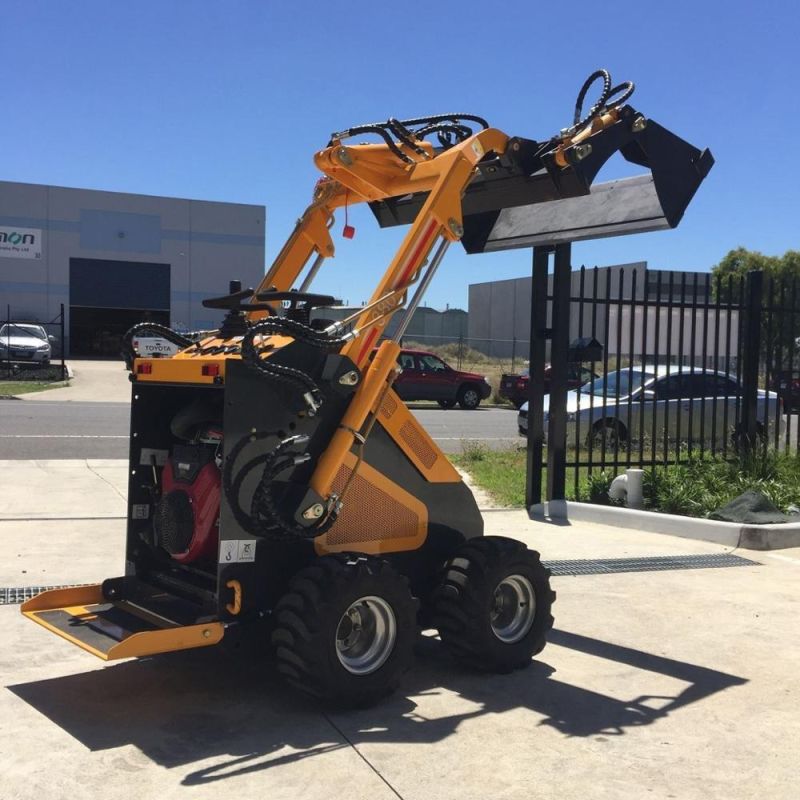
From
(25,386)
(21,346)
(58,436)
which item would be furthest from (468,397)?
(21,346)

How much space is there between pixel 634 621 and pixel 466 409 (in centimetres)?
2095

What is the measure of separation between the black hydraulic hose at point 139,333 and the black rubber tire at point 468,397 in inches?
867

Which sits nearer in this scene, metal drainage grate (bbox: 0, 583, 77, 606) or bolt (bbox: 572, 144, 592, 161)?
bolt (bbox: 572, 144, 592, 161)

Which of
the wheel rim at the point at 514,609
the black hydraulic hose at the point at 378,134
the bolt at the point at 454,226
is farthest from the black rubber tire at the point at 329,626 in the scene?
the black hydraulic hose at the point at 378,134

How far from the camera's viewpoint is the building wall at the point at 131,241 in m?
42.0

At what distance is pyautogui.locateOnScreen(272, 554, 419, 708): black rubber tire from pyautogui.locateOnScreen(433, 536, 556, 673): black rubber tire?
18.5 inches

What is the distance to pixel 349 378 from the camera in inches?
175

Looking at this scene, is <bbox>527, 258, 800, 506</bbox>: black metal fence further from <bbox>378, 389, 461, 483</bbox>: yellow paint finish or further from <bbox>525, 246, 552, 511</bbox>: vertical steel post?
<bbox>378, 389, 461, 483</bbox>: yellow paint finish

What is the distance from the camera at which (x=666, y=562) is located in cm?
777

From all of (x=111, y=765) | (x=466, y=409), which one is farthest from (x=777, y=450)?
(x=466, y=409)

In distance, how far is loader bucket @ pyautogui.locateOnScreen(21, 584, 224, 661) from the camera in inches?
156

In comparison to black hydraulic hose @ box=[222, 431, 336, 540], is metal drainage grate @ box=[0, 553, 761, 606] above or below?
below

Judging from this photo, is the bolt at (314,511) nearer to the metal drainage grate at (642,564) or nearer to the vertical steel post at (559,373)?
the metal drainage grate at (642,564)

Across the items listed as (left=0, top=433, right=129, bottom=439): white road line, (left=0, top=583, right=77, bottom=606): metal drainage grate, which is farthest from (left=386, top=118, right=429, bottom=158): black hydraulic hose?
(left=0, top=433, right=129, bottom=439): white road line
